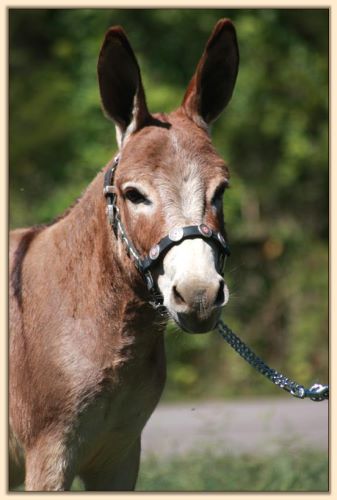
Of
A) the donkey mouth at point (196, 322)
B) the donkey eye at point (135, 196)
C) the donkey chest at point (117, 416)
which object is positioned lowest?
the donkey chest at point (117, 416)

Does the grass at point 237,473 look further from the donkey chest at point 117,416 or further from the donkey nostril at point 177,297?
the donkey nostril at point 177,297

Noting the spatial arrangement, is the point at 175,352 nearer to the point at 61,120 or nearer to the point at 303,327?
the point at 303,327

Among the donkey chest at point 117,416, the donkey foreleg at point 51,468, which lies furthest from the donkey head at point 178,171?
the donkey foreleg at point 51,468

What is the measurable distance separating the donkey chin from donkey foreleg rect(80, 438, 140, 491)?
124cm

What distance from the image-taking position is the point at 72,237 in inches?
164

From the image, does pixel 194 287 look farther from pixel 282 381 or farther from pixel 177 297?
A: pixel 282 381

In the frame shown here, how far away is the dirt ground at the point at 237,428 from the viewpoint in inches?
311

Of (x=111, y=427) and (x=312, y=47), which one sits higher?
(x=312, y=47)

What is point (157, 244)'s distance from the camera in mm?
3412

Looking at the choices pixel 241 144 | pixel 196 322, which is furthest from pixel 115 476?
pixel 241 144
